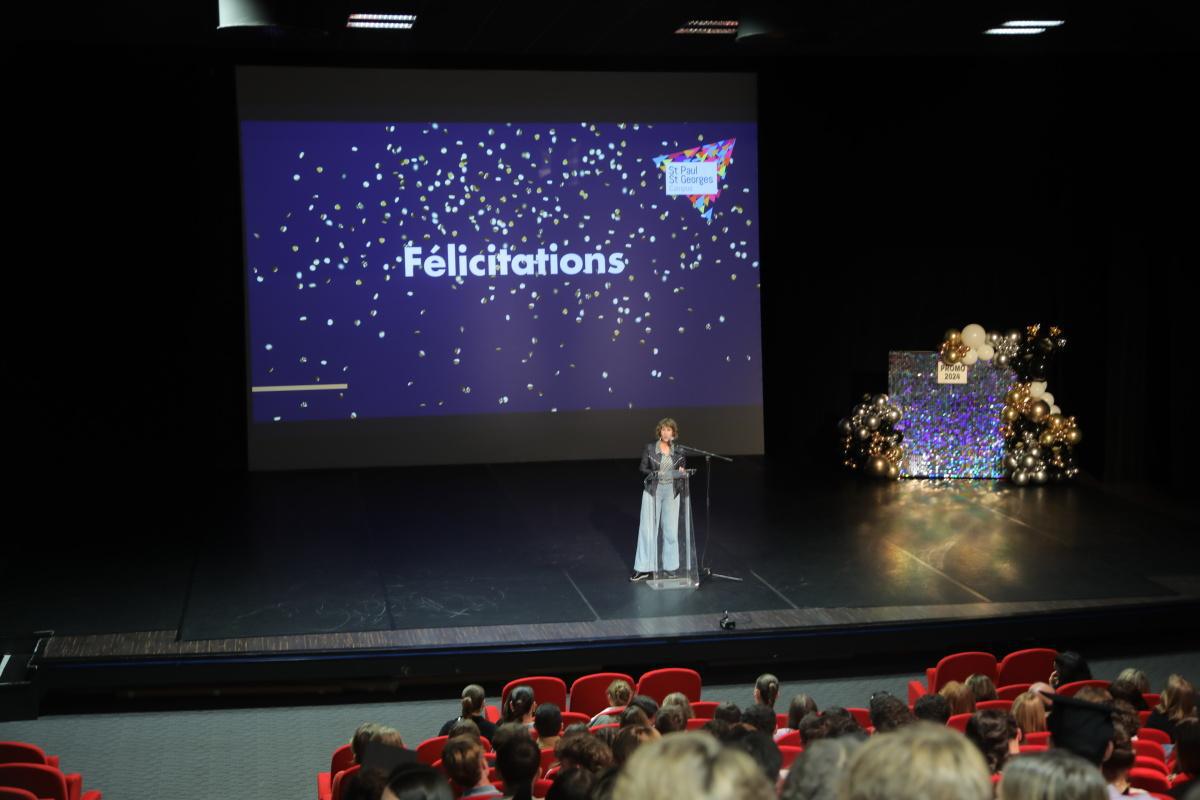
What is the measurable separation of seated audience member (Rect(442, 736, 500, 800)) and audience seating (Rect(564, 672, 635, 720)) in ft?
9.32

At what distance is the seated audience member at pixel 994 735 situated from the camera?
4.07 m

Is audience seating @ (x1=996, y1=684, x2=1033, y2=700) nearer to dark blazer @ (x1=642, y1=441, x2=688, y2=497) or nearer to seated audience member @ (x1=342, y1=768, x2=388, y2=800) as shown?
dark blazer @ (x1=642, y1=441, x2=688, y2=497)

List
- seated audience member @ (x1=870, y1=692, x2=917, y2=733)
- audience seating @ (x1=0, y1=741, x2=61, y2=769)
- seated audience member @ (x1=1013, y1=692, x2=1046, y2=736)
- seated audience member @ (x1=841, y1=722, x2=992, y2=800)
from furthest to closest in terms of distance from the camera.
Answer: audience seating @ (x1=0, y1=741, x2=61, y2=769) < seated audience member @ (x1=1013, y1=692, x2=1046, y2=736) < seated audience member @ (x1=870, y1=692, x2=917, y2=733) < seated audience member @ (x1=841, y1=722, x2=992, y2=800)

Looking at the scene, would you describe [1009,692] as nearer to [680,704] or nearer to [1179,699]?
[1179,699]

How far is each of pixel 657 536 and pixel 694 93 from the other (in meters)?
5.88

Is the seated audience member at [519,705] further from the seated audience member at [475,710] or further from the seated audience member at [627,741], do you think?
the seated audience member at [627,741]

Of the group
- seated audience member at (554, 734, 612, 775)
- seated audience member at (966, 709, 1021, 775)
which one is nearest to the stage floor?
seated audience member at (966, 709, 1021, 775)

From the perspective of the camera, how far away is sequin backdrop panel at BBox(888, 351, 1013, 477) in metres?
12.3

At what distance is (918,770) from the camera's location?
1749 millimetres

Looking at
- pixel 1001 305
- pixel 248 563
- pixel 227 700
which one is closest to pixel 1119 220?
pixel 1001 305

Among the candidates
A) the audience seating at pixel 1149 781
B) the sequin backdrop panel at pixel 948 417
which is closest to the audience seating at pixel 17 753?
the audience seating at pixel 1149 781

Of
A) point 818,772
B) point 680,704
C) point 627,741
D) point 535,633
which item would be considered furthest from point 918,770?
point 535,633

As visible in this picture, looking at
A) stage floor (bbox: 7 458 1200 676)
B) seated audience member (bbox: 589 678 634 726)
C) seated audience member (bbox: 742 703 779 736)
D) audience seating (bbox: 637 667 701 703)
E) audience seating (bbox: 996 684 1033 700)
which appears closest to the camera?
seated audience member (bbox: 742 703 779 736)

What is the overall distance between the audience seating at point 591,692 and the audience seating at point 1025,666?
6.14 ft
